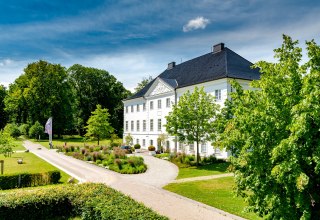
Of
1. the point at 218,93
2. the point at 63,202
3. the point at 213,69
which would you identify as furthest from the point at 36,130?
the point at 63,202

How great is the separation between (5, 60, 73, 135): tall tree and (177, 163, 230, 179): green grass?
1929 inches

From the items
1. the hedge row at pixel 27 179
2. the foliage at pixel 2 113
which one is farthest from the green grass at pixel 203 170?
the foliage at pixel 2 113

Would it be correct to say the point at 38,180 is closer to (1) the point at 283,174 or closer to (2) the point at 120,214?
(2) the point at 120,214

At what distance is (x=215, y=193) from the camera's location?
17531 mm

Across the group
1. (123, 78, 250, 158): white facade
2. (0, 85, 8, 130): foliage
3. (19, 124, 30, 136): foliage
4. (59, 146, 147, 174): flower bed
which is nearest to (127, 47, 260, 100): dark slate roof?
(123, 78, 250, 158): white facade

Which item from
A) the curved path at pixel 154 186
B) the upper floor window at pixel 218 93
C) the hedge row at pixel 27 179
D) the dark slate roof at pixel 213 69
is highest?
the dark slate roof at pixel 213 69

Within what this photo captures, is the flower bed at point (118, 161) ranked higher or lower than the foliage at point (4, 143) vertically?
lower

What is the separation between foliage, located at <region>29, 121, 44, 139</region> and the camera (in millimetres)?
63281

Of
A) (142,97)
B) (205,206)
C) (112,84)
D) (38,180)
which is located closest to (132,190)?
(205,206)

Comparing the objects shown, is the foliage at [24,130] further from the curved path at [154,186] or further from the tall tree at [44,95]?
the curved path at [154,186]

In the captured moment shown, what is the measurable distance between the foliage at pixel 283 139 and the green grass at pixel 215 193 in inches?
238

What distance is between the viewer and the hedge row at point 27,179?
19172 mm

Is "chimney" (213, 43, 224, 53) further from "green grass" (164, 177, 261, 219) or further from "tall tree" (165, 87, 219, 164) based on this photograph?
"green grass" (164, 177, 261, 219)

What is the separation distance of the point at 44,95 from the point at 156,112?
120 ft
